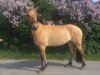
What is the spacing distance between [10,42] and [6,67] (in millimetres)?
2489

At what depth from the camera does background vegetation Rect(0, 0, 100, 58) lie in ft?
37.9

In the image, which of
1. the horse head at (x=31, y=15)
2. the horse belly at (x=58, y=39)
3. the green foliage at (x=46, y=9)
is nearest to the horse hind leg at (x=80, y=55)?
the horse belly at (x=58, y=39)

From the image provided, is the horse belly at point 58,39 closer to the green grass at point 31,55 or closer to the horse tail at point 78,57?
the horse tail at point 78,57

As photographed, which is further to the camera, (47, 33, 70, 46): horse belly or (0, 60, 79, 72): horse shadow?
(0, 60, 79, 72): horse shadow

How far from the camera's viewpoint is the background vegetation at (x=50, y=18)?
1155cm

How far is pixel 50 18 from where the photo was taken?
11867mm

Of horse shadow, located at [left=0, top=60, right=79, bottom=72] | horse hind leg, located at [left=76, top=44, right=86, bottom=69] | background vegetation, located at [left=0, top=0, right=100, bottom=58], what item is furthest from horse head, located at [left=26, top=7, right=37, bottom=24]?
background vegetation, located at [left=0, top=0, right=100, bottom=58]

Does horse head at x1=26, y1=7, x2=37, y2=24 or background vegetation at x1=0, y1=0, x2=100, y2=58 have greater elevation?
horse head at x1=26, y1=7, x2=37, y2=24

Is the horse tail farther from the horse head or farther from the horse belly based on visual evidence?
the horse head

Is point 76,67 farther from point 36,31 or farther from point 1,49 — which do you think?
point 1,49

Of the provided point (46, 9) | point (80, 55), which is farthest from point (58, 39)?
point (46, 9)

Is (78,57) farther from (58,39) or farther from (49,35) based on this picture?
(49,35)

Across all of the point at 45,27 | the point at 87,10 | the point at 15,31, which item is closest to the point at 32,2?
the point at 15,31

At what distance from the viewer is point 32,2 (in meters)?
12.0
